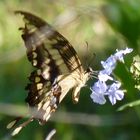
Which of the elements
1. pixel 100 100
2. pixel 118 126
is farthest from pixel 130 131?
pixel 100 100

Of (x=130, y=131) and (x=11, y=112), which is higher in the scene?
(x=11, y=112)

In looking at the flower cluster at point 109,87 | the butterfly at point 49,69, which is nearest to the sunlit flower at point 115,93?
the flower cluster at point 109,87

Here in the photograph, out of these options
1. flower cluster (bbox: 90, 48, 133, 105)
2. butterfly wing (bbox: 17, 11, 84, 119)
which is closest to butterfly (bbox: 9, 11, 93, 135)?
butterfly wing (bbox: 17, 11, 84, 119)

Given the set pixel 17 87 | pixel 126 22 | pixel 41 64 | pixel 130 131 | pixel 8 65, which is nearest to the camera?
pixel 126 22

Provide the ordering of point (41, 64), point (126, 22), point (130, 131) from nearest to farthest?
1. point (126, 22)
2. point (41, 64)
3. point (130, 131)

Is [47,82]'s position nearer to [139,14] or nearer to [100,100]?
[100,100]

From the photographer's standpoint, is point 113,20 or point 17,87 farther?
point 17,87

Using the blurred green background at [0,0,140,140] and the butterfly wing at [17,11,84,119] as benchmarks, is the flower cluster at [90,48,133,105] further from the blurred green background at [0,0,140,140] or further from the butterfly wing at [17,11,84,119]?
the butterfly wing at [17,11,84,119]
